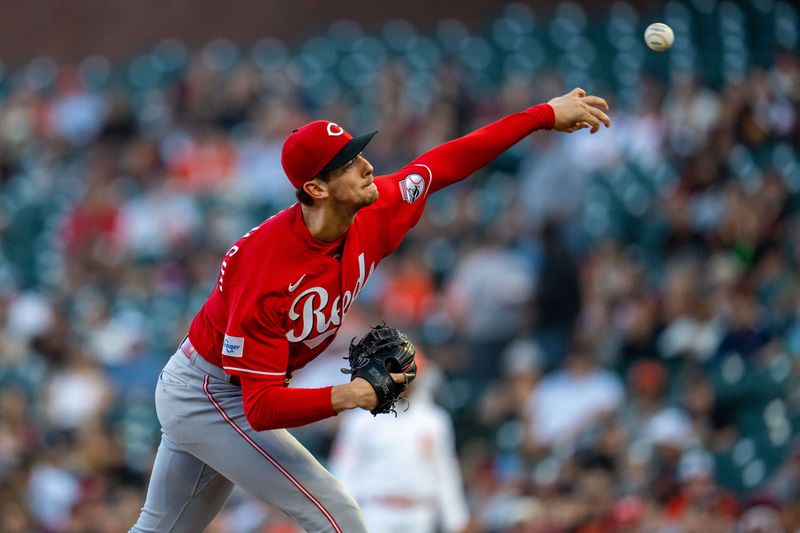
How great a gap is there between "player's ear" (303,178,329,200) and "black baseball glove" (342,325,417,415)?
0.51 metres

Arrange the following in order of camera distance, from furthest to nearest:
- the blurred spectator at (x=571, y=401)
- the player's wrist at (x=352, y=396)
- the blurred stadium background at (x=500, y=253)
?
the blurred spectator at (x=571, y=401) → the blurred stadium background at (x=500, y=253) → the player's wrist at (x=352, y=396)

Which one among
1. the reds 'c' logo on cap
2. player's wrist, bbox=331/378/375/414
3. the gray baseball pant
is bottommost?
the gray baseball pant

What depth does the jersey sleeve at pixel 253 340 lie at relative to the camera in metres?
4.37

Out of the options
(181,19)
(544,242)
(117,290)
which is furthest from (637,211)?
(181,19)

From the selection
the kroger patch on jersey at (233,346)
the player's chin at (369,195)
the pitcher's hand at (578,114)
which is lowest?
the kroger patch on jersey at (233,346)

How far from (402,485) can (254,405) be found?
3087 mm

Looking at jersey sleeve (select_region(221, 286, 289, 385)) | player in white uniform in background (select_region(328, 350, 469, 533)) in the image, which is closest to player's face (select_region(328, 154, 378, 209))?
jersey sleeve (select_region(221, 286, 289, 385))

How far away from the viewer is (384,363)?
4.44m

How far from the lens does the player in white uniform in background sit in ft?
24.0

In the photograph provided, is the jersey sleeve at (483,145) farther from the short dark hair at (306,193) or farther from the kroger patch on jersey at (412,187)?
the short dark hair at (306,193)

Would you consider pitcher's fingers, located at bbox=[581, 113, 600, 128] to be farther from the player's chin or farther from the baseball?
the player's chin

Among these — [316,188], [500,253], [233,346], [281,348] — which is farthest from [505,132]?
[500,253]

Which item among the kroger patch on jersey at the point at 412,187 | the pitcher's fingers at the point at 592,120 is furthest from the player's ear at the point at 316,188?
the pitcher's fingers at the point at 592,120

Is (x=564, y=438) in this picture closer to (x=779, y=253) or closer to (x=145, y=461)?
(x=779, y=253)
